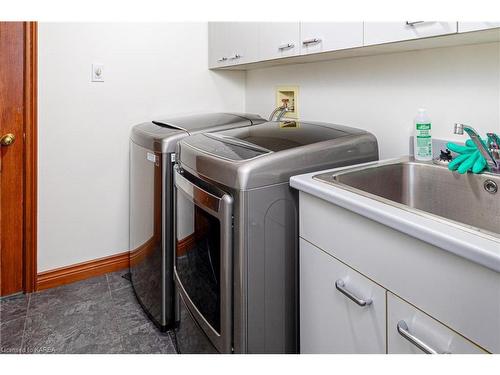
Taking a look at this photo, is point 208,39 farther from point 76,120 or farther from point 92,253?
point 92,253

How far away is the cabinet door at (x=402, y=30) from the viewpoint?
0.98 m

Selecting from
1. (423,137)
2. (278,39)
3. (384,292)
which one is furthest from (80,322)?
(423,137)

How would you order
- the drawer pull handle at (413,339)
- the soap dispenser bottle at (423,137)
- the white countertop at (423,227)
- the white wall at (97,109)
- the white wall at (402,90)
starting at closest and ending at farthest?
1. the white countertop at (423,227)
2. the drawer pull handle at (413,339)
3. the white wall at (402,90)
4. the soap dispenser bottle at (423,137)
5. the white wall at (97,109)

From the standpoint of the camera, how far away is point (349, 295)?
923 millimetres

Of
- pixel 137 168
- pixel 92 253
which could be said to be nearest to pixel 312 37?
pixel 137 168

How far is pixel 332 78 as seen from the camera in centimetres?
180

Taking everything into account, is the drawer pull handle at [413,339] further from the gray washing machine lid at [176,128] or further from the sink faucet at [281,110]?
the sink faucet at [281,110]

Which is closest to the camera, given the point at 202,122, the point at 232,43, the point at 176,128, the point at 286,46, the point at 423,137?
the point at 423,137

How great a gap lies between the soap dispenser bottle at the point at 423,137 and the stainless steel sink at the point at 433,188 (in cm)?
5

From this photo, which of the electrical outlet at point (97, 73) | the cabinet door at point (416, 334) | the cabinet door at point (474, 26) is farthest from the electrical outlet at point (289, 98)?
the cabinet door at point (416, 334)

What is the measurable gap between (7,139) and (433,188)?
203 centimetres

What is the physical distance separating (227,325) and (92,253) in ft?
4.73

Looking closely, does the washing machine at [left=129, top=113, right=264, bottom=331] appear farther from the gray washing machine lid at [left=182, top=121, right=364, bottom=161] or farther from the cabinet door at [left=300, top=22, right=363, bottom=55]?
the cabinet door at [left=300, top=22, right=363, bottom=55]

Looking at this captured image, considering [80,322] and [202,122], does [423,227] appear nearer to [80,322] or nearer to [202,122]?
Answer: [202,122]
